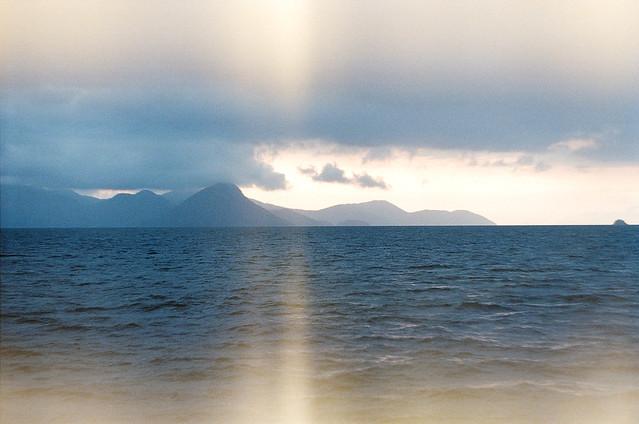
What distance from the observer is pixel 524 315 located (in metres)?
23.4

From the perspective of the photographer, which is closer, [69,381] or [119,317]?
[69,381]

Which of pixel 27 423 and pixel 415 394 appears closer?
pixel 27 423

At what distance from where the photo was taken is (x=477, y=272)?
45625mm

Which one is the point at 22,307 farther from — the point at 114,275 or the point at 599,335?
the point at 599,335

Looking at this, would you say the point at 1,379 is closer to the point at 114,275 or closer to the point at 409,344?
the point at 409,344

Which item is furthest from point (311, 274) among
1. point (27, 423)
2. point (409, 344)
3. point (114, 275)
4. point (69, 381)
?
point (27, 423)

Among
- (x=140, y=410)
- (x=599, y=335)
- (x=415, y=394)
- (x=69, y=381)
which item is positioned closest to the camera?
(x=140, y=410)

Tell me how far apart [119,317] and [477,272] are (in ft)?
108

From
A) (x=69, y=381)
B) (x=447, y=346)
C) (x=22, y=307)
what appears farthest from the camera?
(x=22, y=307)

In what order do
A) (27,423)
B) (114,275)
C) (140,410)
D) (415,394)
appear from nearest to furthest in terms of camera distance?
(27,423) < (140,410) < (415,394) < (114,275)

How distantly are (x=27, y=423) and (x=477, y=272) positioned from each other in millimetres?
40975

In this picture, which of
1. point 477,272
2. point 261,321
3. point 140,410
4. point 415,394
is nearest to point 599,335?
point 415,394

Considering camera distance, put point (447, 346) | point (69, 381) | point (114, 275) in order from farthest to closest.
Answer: point (114, 275), point (447, 346), point (69, 381)

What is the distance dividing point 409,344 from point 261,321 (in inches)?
308
